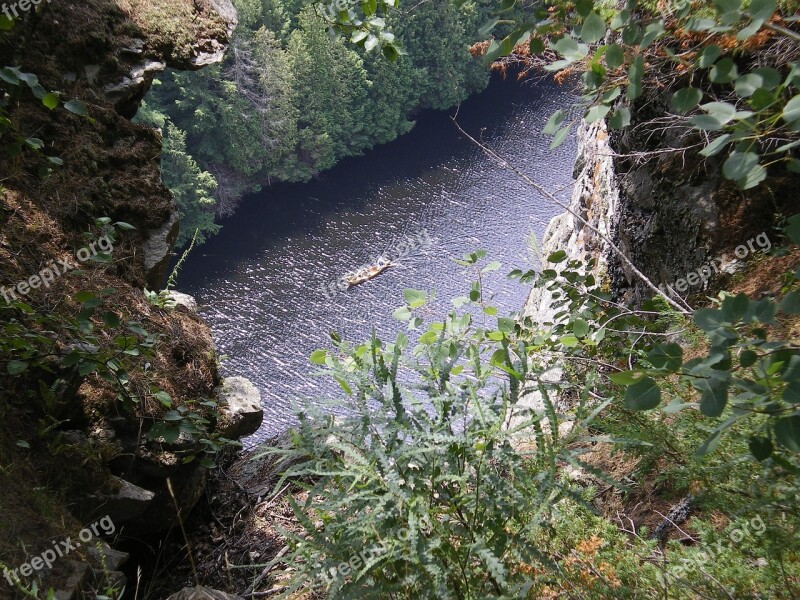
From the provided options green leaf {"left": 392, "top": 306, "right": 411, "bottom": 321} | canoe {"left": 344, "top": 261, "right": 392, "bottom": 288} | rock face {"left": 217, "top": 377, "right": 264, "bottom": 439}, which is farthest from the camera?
canoe {"left": 344, "top": 261, "right": 392, "bottom": 288}

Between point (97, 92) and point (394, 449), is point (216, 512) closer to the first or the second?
point (394, 449)

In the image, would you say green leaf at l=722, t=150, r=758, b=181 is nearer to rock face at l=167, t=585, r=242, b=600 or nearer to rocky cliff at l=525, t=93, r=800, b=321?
rocky cliff at l=525, t=93, r=800, b=321

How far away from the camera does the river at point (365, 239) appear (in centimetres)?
1700

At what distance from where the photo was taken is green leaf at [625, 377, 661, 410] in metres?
0.86

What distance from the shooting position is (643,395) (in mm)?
875

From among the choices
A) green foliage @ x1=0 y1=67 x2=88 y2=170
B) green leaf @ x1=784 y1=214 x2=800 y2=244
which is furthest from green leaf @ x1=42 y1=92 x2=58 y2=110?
green leaf @ x1=784 y1=214 x2=800 y2=244

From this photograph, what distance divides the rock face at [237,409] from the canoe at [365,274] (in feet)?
47.6

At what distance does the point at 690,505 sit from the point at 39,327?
2750 millimetres

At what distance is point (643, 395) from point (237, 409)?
10.5ft

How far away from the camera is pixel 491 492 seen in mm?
1426

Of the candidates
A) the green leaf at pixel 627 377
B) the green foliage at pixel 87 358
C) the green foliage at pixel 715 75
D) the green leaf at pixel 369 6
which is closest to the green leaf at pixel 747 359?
the green leaf at pixel 627 377

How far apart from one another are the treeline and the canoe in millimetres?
7387

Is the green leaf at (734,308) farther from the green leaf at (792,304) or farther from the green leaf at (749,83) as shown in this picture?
the green leaf at (749,83)

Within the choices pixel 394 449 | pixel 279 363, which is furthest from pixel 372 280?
pixel 394 449
